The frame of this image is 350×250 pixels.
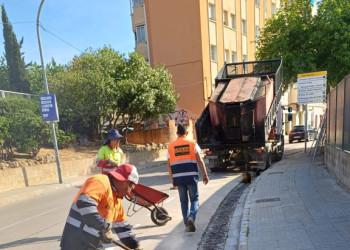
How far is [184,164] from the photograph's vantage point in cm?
478

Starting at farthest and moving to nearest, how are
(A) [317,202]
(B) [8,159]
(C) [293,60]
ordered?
1. (C) [293,60]
2. (B) [8,159]
3. (A) [317,202]

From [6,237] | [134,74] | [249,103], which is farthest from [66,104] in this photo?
[6,237]

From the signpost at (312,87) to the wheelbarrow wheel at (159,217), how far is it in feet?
31.6

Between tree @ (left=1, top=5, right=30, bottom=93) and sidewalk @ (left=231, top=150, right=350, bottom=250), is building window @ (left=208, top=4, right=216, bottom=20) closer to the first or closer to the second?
sidewalk @ (left=231, top=150, right=350, bottom=250)

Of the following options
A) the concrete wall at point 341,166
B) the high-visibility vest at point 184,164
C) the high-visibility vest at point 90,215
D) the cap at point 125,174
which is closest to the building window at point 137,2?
the concrete wall at point 341,166

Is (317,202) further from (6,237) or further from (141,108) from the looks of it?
(141,108)

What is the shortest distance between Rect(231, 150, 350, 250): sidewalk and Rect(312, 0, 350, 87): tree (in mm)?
7389

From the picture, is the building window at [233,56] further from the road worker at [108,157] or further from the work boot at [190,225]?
the work boot at [190,225]

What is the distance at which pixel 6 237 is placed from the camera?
5.39 m

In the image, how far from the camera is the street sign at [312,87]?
39.6 ft

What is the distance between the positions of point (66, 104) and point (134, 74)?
13.2 feet

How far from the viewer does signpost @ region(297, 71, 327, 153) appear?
12078 mm

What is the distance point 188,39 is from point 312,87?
14.2 m

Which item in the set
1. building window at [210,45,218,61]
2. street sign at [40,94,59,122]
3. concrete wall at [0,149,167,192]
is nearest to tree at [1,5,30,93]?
building window at [210,45,218,61]
